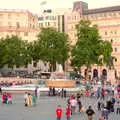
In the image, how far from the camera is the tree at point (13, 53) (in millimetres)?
110688

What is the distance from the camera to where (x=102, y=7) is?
164375 mm

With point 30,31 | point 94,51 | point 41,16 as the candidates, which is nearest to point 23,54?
point 94,51

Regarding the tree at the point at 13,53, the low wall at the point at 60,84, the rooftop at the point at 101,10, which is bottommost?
the low wall at the point at 60,84

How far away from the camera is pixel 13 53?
11038cm

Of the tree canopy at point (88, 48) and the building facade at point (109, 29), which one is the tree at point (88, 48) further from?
the building facade at point (109, 29)

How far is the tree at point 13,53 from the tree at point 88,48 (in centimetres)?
1376

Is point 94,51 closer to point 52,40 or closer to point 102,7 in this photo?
point 52,40

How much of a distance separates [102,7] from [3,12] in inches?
1599

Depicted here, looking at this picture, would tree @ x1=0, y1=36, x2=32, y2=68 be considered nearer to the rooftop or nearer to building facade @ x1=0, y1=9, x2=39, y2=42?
building facade @ x1=0, y1=9, x2=39, y2=42

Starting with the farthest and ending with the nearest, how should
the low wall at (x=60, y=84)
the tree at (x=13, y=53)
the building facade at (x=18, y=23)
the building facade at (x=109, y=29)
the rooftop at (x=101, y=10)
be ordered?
the rooftop at (x=101, y=10) < the building facade at (x=18, y=23) < the building facade at (x=109, y=29) < the tree at (x=13, y=53) < the low wall at (x=60, y=84)

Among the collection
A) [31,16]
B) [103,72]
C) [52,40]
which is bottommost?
[103,72]

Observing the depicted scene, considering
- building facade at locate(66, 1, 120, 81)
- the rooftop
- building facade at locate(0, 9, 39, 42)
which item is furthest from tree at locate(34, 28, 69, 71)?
the rooftop

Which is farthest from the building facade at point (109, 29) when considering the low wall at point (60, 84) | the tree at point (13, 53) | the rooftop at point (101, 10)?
the low wall at point (60, 84)

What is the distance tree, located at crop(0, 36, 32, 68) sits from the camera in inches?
4358
